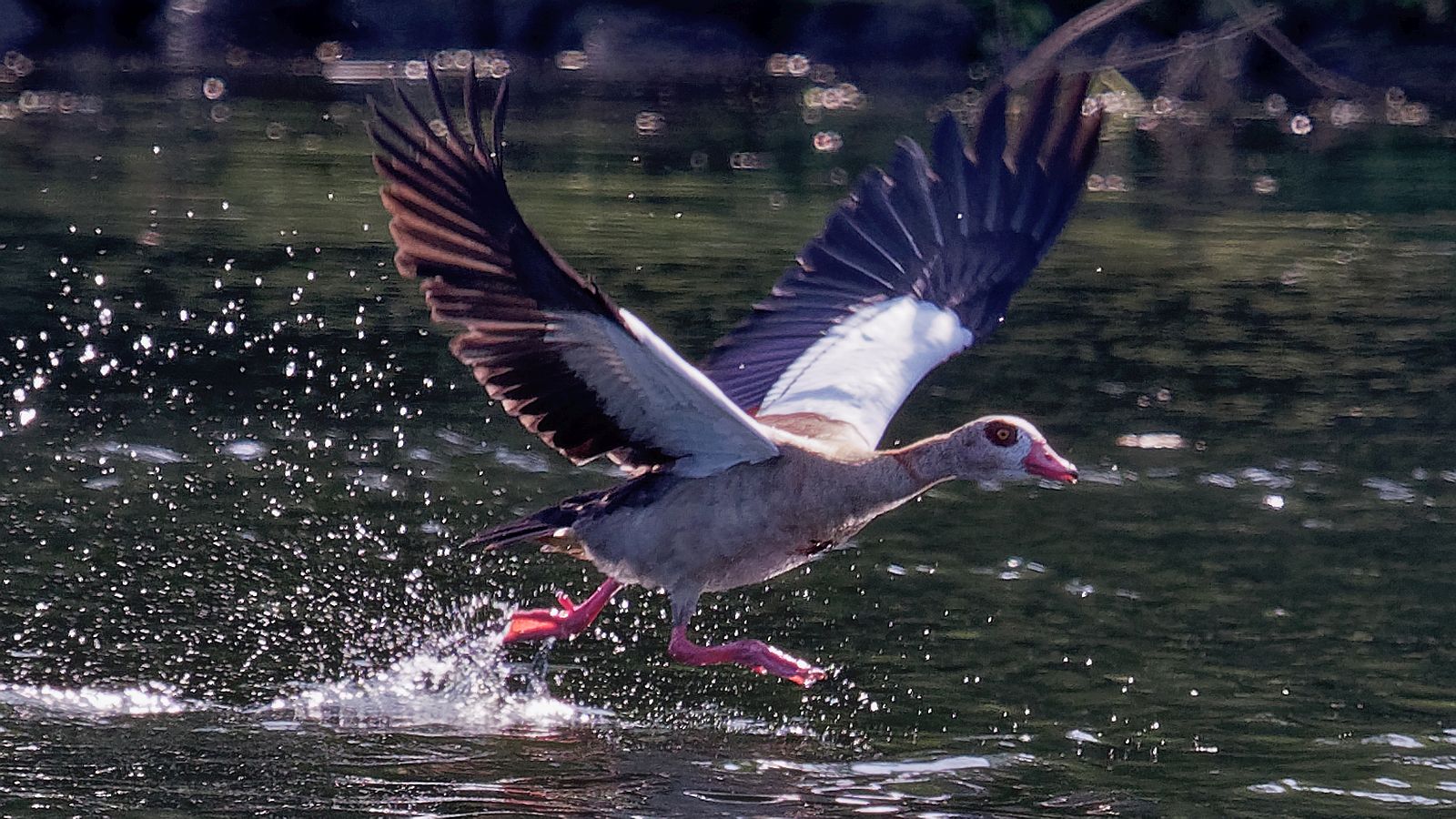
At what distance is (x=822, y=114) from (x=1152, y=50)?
4855mm

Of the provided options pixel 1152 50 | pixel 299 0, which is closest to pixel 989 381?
pixel 1152 50

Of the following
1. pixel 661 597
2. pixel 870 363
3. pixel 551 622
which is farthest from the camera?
pixel 661 597

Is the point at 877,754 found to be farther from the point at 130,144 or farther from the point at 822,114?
the point at 822,114

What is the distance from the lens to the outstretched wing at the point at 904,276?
7766 mm

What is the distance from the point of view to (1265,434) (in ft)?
39.1

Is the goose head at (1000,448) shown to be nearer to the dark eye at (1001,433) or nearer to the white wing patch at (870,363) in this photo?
the dark eye at (1001,433)

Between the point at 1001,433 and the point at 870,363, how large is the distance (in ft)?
2.47

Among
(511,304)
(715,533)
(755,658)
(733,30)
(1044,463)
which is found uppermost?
(733,30)

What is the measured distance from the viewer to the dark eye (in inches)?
286

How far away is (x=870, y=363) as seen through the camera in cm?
787

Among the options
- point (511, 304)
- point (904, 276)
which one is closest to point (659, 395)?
point (511, 304)

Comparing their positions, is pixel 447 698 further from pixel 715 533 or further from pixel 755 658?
pixel 755 658

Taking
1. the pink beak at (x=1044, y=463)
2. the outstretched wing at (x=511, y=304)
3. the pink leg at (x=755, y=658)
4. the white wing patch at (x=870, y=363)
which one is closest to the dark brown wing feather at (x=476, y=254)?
the outstretched wing at (x=511, y=304)

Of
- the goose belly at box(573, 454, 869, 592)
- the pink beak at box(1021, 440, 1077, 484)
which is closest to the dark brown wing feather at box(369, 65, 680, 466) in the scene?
the goose belly at box(573, 454, 869, 592)
